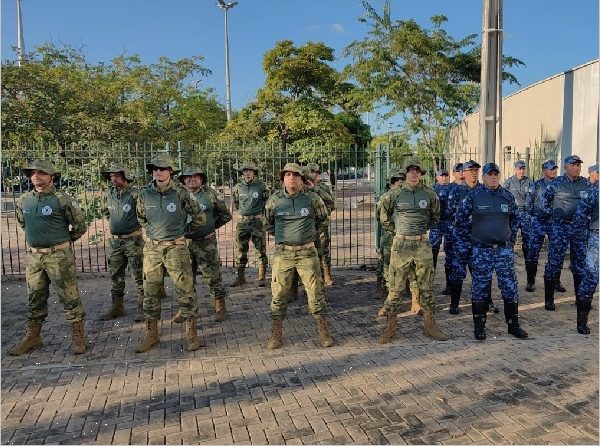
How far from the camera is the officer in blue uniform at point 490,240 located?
5.50m

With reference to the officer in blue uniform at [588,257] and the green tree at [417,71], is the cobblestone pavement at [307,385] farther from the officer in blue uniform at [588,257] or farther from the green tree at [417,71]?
the green tree at [417,71]

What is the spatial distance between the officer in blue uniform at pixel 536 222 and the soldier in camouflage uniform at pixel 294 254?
12.4 feet

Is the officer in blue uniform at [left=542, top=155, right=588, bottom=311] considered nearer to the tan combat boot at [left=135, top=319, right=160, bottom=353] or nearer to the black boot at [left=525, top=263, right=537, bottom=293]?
the black boot at [left=525, top=263, right=537, bottom=293]

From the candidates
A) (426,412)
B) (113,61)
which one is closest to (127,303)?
(426,412)

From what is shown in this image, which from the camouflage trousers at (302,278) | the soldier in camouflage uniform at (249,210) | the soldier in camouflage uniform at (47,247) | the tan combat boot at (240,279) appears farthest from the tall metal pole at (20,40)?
the camouflage trousers at (302,278)

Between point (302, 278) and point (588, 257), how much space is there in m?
3.33

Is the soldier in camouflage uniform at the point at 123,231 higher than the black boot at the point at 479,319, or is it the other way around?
the soldier in camouflage uniform at the point at 123,231

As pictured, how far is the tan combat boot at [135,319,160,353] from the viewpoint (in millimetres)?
5410

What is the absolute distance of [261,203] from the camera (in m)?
8.18

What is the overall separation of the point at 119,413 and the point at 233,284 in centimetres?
432

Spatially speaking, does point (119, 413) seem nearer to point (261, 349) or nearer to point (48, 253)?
point (261, 349)

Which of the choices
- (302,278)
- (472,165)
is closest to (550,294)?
(472,165)

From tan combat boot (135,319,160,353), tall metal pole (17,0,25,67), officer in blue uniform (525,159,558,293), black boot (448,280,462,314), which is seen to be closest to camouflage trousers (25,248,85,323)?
tan combat boot (135,319,160,353)

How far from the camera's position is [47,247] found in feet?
17.4
